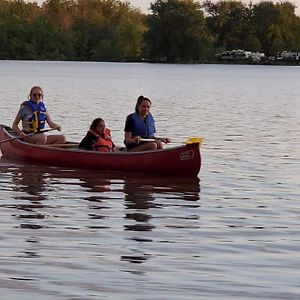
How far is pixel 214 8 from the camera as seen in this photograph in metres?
140

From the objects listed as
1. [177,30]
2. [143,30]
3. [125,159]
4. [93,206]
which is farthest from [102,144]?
[143,30]

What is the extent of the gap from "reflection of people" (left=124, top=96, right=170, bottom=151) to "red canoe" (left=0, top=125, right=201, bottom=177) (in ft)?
0.66

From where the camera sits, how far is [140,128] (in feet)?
51.1

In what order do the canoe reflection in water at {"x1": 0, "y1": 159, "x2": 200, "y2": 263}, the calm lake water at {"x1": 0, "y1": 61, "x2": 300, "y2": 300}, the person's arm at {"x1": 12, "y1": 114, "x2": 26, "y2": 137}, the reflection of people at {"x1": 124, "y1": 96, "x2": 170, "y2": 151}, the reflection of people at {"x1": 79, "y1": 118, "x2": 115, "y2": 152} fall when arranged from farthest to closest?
1. the person's arm at {"x1": 12, "y1": 114, "x2": 26, "y2": 137}
2. the reflection of people at {"x1": 79, "y1": 118, "x2": 115, "y2": 152}
3. the reflection of people at {"x1": 124, "y1": 96, "x2": 170, "y2": 151}
4. the canoe reflection in water at {"x1": 0, "y1": 159, "x2": 200, "y2": 263}
5. the calm lake water at {"x1": 0, "y1": 61, "x2": 300, "y2": 300}

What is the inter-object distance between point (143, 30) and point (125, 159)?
411 feet

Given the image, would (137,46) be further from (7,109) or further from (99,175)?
(99,175)

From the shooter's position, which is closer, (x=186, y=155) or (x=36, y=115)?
(x=186, y=155)

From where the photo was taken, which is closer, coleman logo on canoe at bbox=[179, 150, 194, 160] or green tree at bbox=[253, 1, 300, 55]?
coleman logo on canoe at bbox=[179, 150, 194, 160]

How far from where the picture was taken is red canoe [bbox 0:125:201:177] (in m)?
15.4

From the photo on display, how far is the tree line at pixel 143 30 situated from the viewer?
129250 mm

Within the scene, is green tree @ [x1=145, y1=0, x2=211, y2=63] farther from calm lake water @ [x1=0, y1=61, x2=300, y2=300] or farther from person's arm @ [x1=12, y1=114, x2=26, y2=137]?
person's arm @ [x1=12, y1=114, x2=26, y2=137]

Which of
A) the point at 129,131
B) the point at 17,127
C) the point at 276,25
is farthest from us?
Result: the point at 276,25

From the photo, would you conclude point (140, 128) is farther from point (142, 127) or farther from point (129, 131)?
point (129, 131)

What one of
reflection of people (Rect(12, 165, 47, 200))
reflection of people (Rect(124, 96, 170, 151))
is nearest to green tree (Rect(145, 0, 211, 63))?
reflection of people (Rect(12, 165, 47, 200))
